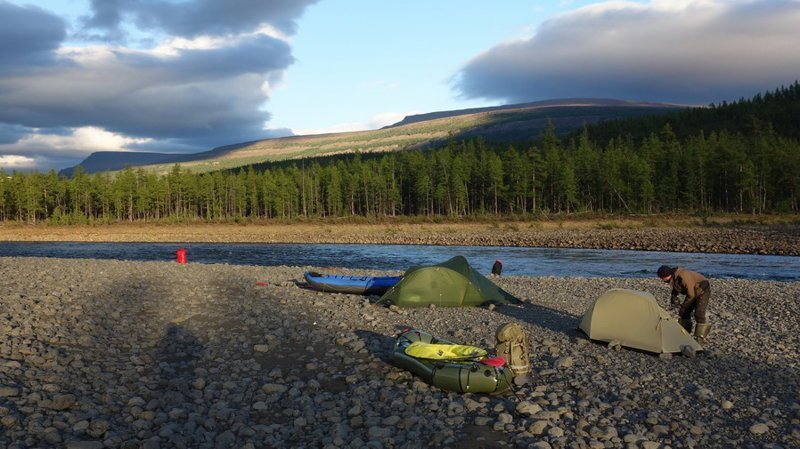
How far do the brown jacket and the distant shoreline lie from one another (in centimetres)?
3535

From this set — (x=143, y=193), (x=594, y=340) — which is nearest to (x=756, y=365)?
(x=594, y=340)

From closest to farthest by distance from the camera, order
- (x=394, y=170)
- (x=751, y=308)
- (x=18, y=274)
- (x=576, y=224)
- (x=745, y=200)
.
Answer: (x=751, y=308), (x=18, y=274), (x=576, y=224), (x=745, y=200), (x=394, y=170)

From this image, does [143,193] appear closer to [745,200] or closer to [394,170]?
[394,170]

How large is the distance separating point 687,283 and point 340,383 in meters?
8.24

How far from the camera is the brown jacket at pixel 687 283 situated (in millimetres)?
12141

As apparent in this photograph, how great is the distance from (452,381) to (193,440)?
411cm

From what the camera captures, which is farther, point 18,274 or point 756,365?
point 18,274

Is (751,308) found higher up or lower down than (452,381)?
lower down

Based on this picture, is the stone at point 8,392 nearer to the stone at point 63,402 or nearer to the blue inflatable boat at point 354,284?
the stone at point 63,402

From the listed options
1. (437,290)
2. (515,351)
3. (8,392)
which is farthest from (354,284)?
(8,392)

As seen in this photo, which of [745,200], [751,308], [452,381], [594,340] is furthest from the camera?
[745,200]

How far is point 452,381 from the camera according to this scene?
897 cm

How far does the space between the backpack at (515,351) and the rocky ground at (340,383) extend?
290 mm

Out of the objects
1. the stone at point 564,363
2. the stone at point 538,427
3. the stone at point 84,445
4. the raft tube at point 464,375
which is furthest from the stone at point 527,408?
the stone at point 84,445
